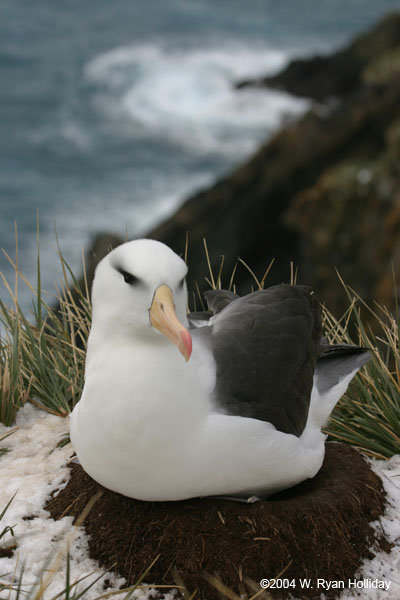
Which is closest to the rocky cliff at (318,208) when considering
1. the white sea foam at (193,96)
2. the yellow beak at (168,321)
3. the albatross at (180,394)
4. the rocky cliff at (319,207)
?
the rocky cliff at (319,207)

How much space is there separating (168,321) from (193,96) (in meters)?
23.3

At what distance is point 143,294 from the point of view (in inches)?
95.3

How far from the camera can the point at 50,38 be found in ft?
96.7

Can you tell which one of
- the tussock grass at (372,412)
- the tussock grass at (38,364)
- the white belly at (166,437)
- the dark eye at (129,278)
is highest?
the dark eye at (129,278)

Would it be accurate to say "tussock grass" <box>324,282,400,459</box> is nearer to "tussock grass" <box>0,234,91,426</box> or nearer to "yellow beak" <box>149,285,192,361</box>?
"tussock grass" <box>0,234,91,426</box>

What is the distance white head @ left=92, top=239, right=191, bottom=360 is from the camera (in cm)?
236

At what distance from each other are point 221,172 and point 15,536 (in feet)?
59.1

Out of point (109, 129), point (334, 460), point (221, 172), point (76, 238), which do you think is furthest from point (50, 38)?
point (334, 460)

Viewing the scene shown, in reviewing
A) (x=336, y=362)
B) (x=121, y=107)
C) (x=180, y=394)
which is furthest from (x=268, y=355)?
(x=121, y=107)

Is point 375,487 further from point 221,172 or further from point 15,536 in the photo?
point 221,172

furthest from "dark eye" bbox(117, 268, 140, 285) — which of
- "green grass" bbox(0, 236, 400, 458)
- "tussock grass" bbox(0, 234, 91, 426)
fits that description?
"tussock grass" bbox(0, 234, 91, 426)

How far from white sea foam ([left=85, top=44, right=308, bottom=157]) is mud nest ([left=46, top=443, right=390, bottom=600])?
1917 centimetres

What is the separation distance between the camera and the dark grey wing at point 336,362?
3.45m

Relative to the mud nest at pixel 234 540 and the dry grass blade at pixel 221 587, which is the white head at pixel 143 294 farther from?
the dry grass blade at pixel 221 587
